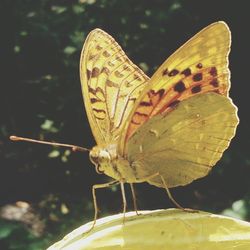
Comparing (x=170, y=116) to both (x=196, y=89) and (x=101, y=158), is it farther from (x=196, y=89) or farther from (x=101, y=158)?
(x=101, y=158)

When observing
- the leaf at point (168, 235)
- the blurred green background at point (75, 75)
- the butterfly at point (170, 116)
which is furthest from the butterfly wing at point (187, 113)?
the blurred green background at point (75, 75)

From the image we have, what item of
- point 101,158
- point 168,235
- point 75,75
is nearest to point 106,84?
point 101,158

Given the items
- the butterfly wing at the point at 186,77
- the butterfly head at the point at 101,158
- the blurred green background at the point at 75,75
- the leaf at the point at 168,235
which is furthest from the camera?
the blurred green background at the point at 75,75

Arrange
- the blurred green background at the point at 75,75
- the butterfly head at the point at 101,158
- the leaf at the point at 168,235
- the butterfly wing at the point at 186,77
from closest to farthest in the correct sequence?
the leaf at the point at 168,235, the butterfly wing at the point at 186,77, the butterfly head at the point at 101,158, the blurred green background at the point at 75,75

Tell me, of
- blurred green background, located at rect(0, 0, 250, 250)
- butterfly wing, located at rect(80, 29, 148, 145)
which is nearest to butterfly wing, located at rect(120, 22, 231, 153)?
butterfly wing, located at rect(80, 29, 148, 145)

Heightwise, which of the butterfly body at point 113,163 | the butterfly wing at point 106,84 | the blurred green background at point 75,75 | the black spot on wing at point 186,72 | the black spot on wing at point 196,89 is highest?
the blurred green background at point 75,75

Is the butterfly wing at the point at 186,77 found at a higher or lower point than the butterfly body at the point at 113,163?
higher

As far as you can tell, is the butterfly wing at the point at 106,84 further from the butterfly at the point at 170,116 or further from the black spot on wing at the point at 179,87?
the black spot on wing at the point at 179,87

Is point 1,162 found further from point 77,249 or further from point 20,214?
point 77,249

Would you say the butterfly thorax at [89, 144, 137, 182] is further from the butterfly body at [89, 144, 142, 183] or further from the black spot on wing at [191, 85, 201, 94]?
the black spot on wing at [191, 85, 201, 94]

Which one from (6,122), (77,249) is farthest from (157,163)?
(6,122)
